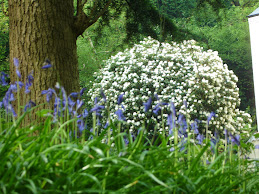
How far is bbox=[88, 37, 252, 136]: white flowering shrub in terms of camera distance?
22.0 feet

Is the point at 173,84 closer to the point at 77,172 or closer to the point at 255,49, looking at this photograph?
the point at 77,172

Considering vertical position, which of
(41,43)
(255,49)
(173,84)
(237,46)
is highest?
(41,43)

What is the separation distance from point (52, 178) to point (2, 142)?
12.3 inches

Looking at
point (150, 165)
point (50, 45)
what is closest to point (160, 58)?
point (50, 45)

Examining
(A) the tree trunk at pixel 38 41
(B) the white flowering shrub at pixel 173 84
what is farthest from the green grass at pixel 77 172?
(B) the white flowering shrub at pixel 173 84

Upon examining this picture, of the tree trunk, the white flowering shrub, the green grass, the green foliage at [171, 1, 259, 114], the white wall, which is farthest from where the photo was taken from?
the green foliage at [171, 1, 259, 114]

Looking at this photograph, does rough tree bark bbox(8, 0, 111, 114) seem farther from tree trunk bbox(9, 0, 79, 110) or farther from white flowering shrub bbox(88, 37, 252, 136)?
white flowering shrub bbox(88, 37, 252, 136)

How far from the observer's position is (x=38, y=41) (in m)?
3.01

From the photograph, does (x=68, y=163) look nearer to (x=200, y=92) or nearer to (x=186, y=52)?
(x=200, y=92)

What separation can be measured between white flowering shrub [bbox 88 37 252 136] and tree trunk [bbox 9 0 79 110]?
11.4 feet

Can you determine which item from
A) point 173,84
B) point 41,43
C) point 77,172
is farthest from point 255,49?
point 77,172

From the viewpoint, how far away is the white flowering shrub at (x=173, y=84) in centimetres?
671

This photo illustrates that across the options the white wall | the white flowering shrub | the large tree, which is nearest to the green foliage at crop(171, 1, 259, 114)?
the white wall

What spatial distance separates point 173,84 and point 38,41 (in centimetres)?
415
